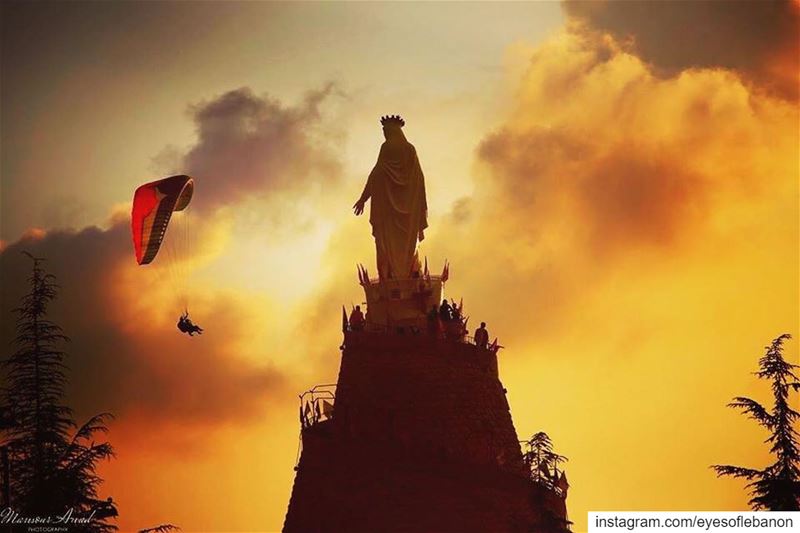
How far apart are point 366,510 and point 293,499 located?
3142 mm

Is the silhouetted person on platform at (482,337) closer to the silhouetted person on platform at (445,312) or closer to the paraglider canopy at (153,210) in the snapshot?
the silhouetted person on platform at (445,312)

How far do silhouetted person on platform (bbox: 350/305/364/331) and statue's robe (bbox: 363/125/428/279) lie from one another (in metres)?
1.57

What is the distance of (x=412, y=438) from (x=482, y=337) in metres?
4.32

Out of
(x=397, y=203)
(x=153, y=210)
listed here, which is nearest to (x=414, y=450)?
(x=397, y=203)

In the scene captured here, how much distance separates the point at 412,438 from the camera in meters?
49.3

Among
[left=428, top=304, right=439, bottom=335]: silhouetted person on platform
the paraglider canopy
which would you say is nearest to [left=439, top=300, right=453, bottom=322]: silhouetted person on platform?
[left=428, top=304, right=439, bottom=335]: silhouetted person on platform

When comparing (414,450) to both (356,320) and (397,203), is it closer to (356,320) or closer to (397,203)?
(356,320)

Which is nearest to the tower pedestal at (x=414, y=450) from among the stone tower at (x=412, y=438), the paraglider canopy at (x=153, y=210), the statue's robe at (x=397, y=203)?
the stone tower at (x=412, y=438)

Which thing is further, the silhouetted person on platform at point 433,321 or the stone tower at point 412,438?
the silhouetted person on platform at point 433,321

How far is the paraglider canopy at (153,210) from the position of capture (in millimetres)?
50656

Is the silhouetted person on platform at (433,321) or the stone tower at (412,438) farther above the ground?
the silhouetted person on platform at (433,321)

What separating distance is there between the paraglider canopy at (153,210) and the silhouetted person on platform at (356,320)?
5.97 metres

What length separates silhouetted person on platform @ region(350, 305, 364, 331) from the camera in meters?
51.8

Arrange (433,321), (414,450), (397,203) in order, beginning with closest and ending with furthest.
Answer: (414,450) → (433,321) → (397,203)
